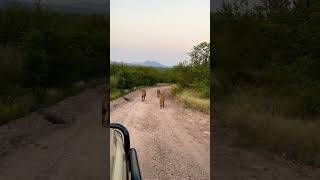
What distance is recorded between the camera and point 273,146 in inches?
552

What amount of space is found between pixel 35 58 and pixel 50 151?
13133 mm

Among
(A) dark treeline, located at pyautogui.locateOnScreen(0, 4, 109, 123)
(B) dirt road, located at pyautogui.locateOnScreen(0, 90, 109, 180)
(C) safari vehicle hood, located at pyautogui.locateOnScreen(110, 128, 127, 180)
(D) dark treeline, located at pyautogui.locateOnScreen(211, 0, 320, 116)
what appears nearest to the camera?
(C) safari vehicle hood, located at pyautogui.locateOnScreen(110, 128, 127, 180)

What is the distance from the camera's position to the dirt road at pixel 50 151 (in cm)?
1043

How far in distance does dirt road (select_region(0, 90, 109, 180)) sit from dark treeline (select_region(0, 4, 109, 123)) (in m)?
1.56

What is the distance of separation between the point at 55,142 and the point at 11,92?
710cm

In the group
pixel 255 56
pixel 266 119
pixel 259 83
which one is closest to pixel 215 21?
pixel 255 56

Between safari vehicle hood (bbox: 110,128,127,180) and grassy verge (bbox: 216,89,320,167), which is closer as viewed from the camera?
safari vehicle hood (bbox: 110,128,127,180)

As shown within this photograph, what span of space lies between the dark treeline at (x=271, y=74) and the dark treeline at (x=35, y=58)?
9412 millimetres

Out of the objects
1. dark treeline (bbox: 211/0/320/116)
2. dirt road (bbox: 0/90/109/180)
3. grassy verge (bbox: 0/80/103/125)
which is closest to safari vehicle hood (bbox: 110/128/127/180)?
dirt road (bbox: 0/90/109/180)

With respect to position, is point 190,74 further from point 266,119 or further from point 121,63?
point 266,119

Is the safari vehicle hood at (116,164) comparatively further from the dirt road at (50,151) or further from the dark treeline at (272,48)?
the dark treeline at (272,48)

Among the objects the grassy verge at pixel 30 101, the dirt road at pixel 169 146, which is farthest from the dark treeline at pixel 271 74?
the grassy verge at pixel 30 101

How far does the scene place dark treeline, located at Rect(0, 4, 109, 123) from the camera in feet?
72.9

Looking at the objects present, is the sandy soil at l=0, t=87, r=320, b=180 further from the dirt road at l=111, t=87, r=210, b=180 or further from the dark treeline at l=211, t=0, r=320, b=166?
the dark treeline at l=211, t=0, r=320, b=166
